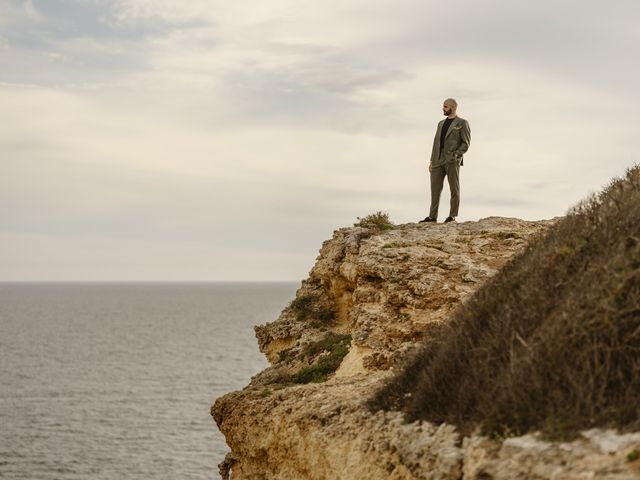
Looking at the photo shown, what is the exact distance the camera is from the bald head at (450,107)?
2028 centimetres

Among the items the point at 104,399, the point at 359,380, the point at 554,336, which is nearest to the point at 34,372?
the point at 104,399

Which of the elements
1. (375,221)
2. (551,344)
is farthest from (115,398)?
(551,344)

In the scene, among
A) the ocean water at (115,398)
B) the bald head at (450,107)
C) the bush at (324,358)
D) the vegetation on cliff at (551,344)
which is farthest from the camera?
the ocean water at (115,398)

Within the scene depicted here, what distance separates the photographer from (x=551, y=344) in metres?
8.99

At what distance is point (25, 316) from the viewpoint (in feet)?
590

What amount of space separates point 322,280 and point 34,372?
76896 mm

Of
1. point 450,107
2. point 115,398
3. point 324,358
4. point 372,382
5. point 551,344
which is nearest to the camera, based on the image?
point 551,344

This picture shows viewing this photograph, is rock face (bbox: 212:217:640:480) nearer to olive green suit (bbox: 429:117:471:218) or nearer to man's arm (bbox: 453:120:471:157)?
olive green suit (bbox: 429:117:471:218)

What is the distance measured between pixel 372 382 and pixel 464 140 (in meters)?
8.71

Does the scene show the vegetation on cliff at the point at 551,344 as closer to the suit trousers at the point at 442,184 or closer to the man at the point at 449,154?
the man at the point at 449,154

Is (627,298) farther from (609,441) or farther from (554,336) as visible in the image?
(609,441)

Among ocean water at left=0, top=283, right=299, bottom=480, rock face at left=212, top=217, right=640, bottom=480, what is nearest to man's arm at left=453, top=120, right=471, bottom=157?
rock face at left=212, top=217, right=640, bottom=480

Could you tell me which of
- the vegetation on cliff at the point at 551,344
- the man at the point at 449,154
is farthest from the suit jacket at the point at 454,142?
the vegetation on cliff at the point at 551,344

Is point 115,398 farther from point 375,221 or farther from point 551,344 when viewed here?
point 551,344
